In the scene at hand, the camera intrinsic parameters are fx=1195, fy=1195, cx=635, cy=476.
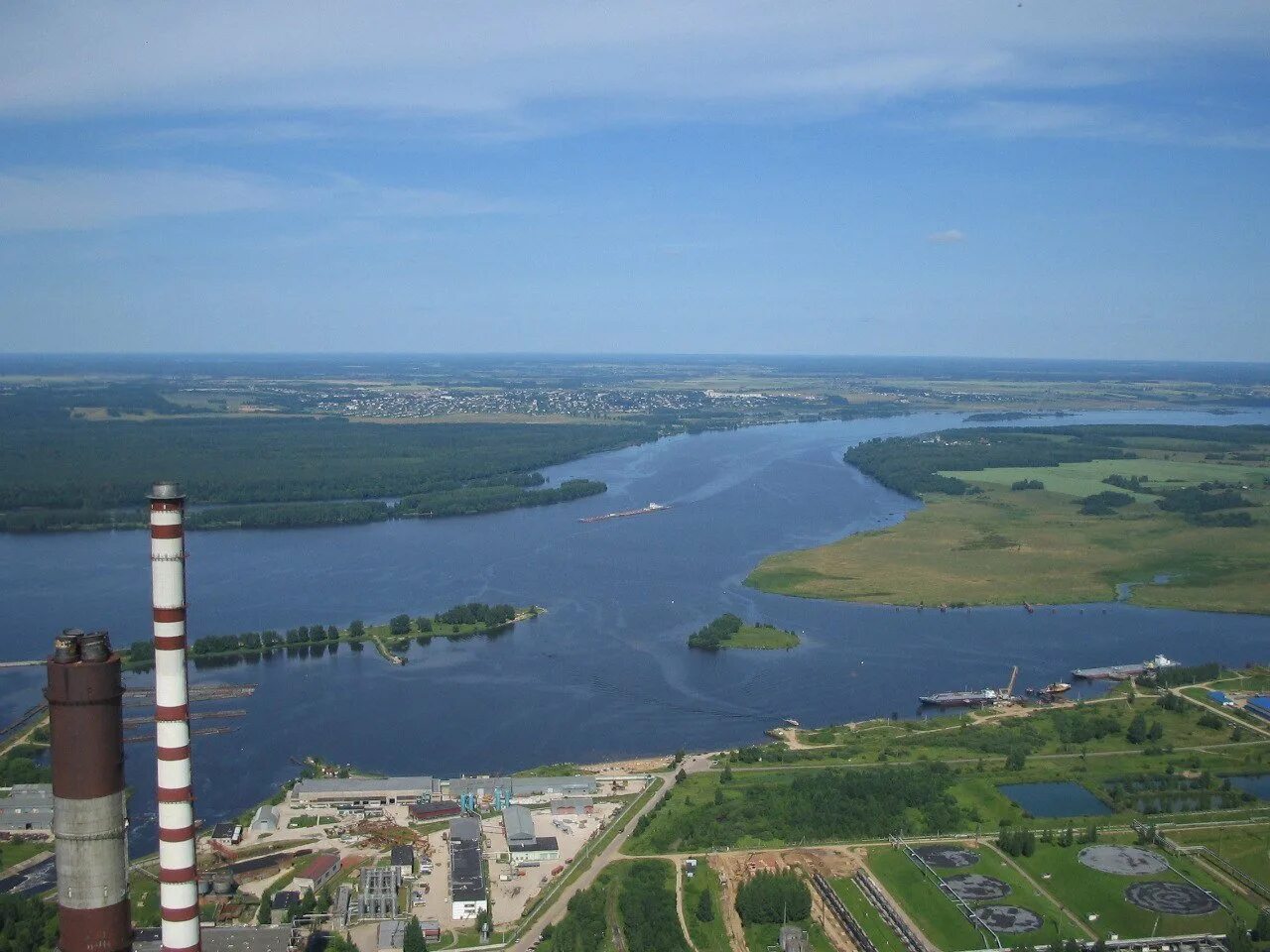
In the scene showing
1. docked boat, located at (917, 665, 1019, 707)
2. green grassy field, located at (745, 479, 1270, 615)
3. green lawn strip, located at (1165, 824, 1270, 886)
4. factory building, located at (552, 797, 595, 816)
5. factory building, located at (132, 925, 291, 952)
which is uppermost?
green grassy field, located at (745, 479, 1270, 615)

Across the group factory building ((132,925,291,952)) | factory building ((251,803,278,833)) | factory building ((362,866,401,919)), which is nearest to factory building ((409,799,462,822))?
factory building ((362,866,401,919))

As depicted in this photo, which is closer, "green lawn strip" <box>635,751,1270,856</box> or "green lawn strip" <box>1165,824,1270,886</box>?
"green lawn strip" <box>1165,824,1270,886</box>

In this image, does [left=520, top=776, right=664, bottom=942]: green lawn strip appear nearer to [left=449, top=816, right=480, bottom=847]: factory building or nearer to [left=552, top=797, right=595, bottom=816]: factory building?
[left=552, top=797, right=595, bottom=816]: factory building

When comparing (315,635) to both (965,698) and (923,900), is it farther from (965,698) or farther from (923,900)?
(923,900)

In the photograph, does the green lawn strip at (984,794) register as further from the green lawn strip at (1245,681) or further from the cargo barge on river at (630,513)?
the cargo barge on river at (630,513)

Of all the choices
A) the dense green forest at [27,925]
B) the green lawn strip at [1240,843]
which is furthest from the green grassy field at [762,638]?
the dense green forest at [27,925]

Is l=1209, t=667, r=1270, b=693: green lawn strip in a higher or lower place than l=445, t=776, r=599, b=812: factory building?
higher

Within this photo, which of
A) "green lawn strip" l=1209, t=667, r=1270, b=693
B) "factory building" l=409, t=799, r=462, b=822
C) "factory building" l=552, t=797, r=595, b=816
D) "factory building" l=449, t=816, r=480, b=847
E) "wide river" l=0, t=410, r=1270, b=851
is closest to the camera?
"factory building" l=449, t=816, r=480, b=847
